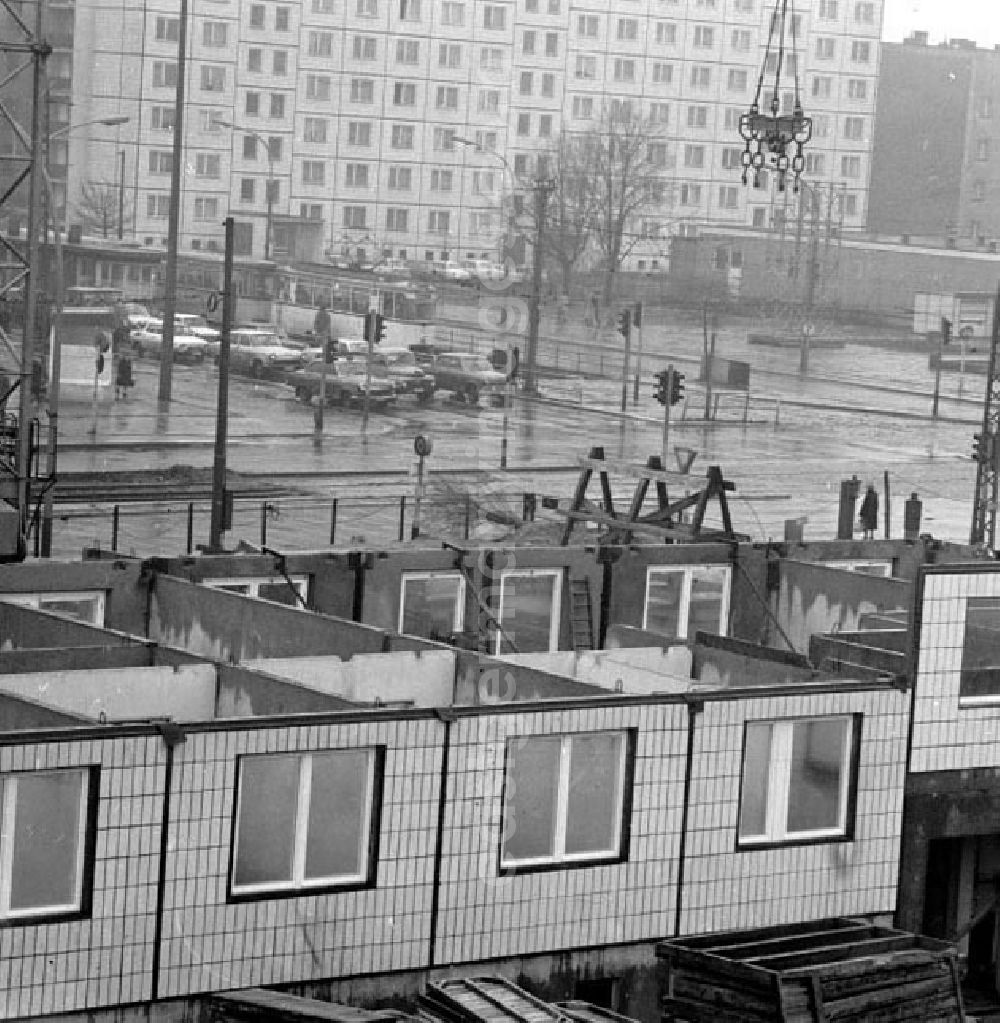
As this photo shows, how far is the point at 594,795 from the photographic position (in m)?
16.4

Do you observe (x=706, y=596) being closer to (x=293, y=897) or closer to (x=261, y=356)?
(x=293, y=897)

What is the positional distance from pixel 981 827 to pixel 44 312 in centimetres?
3931

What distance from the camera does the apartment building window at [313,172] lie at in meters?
75.2

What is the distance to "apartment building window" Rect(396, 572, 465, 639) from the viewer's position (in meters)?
22.8

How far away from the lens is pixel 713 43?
83.9m

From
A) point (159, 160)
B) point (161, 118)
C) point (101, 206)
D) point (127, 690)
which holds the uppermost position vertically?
point (161, 118)

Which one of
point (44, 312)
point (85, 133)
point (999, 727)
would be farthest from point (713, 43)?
point (999, 727)

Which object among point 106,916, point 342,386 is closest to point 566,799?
point 106,916

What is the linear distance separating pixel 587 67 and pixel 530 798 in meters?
67.6

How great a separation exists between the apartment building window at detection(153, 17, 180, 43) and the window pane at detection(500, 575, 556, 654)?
165ft

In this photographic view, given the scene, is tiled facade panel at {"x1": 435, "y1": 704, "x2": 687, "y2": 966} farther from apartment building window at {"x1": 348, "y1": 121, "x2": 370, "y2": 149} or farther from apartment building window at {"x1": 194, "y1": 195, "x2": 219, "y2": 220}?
apartment building window at {"x1": 348, "y1": 121, "x2": 370, "y2": 149}

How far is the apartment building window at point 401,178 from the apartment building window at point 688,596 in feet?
175

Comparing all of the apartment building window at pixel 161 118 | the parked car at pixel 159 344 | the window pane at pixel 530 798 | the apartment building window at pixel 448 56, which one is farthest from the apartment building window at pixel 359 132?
the window pane at pixel 530 798

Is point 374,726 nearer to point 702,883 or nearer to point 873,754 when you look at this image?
point 702,883
